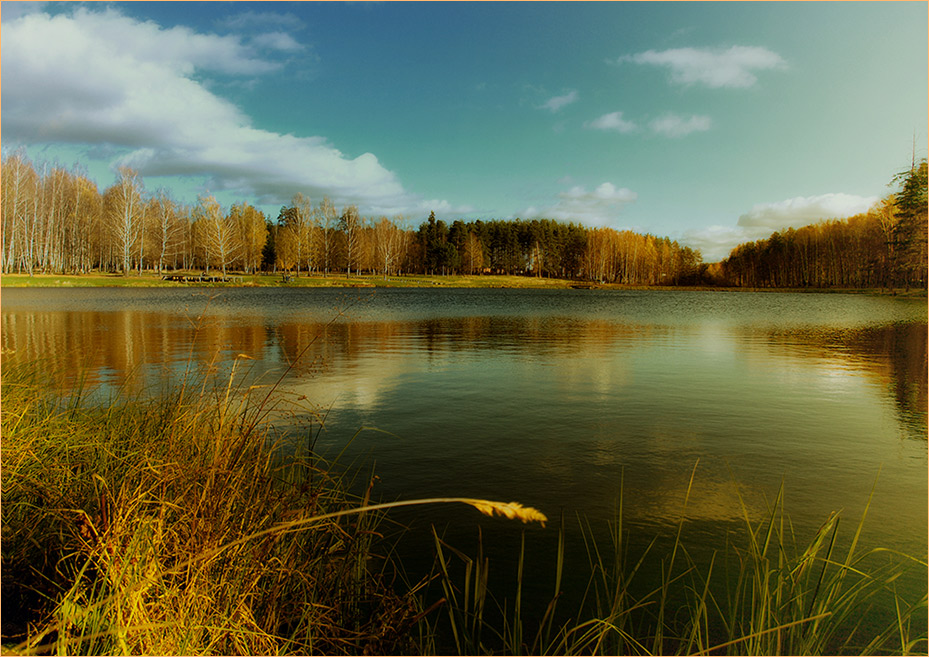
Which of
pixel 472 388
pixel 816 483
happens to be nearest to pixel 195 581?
pixel 816 483

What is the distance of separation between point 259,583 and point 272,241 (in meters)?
113

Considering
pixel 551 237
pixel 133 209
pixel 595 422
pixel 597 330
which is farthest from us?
pixel 551 237

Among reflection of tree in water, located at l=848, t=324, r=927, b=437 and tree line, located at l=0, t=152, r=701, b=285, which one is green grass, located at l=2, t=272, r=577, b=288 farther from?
reflection of tree in water, located at l=848, t=324, r=927, b=437

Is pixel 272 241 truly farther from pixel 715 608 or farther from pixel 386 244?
pixel 715 608

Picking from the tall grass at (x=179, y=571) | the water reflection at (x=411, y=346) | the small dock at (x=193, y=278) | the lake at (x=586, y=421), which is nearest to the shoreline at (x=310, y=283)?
the small dock at (x=193, y=278)

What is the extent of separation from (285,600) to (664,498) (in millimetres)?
4789

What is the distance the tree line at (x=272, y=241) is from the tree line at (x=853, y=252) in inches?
770

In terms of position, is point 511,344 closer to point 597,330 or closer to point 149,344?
point 597,330

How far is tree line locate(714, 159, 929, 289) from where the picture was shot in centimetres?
6372

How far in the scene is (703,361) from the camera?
1794cm

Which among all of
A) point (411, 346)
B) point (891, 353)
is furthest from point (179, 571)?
point (891, 353)

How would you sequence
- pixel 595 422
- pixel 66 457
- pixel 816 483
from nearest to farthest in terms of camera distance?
pixel 66 457 < pixel 816 483 < pixel 595 422

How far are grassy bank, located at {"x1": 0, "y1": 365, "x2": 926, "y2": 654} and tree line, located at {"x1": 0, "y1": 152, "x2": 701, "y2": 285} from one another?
176 ft

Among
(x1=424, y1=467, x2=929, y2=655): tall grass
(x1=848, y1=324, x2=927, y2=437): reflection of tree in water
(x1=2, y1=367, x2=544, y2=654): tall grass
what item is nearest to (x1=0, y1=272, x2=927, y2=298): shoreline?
(x1=848, y1=324, x2=927, y2=437): reflection of tree in water
